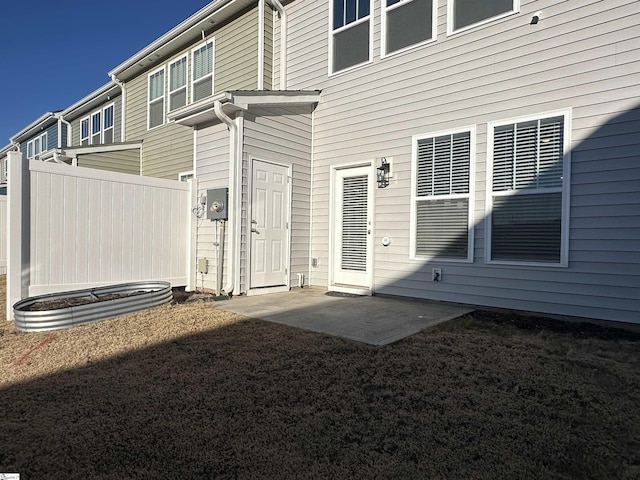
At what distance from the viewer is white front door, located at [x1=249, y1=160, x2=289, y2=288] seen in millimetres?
5883

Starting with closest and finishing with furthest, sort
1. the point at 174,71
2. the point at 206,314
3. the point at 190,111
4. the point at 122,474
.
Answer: the point at 122,474, the point at 206,314, the point at 190,111, the point at 174,71

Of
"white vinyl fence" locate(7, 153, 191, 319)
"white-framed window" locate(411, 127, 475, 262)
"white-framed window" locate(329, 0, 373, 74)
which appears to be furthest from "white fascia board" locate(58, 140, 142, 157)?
"white-framed window" locate(411, 127, 475, 262)

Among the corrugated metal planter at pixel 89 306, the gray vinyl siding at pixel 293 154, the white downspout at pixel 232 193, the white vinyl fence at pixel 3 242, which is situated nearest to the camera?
the corrugated metal planter at pixel 89 306

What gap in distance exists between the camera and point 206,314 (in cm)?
453

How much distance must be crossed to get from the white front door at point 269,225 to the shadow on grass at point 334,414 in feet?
8.60

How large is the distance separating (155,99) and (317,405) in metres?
9.34

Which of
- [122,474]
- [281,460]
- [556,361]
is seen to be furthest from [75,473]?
[556,361]

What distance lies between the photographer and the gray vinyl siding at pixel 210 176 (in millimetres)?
5906

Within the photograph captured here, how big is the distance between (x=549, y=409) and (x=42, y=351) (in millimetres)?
3852

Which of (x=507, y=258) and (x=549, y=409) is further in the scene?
(x=507, y=258)

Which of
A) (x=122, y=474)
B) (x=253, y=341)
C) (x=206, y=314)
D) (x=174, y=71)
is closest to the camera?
(x=122, y=474)

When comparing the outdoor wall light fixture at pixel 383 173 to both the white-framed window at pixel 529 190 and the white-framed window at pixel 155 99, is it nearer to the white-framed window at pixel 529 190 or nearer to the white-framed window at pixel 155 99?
the white-framed window at pixel 529 190

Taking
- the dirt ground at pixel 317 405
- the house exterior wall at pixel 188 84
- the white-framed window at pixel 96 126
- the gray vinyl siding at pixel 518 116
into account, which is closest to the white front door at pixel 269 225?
the gray vinyl siding at pixel 518 116

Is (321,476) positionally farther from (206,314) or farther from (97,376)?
(206,314)
